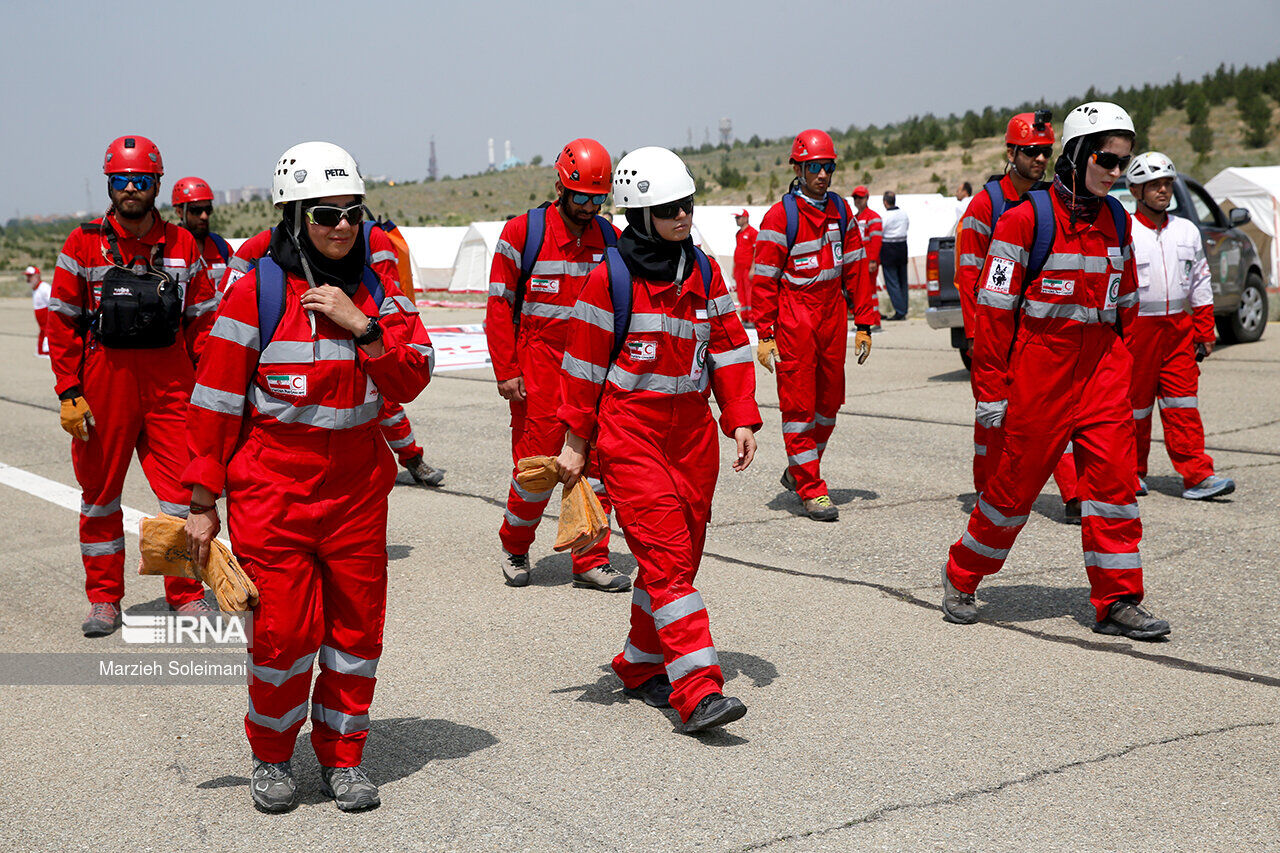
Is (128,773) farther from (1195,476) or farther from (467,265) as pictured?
(467,265)

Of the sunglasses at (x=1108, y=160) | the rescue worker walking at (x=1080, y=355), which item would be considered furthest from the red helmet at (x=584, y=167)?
the sunglasses at (x=1108, y=160)

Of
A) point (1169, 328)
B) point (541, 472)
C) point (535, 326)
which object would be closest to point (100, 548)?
point (535, 326)

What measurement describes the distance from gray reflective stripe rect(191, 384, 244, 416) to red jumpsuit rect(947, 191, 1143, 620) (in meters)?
3.50

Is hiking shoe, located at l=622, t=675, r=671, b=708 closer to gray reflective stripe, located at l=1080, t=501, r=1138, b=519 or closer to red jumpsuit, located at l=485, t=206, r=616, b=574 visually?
red jumpsuit, located at l=485, t=206, r=616, b=574

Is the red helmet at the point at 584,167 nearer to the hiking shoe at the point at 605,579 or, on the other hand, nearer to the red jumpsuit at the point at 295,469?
the hiking shoe at the point at 605,579

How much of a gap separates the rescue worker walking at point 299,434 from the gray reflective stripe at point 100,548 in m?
2.77

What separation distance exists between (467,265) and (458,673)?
89.7 feet

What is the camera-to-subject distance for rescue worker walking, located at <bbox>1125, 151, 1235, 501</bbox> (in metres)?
8.62

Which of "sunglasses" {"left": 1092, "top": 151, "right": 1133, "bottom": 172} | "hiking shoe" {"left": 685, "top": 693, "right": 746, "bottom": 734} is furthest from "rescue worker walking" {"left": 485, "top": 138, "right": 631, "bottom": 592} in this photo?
"sunglasses" {"left": 1092, "top": 151, "right": 1133, "bottom": 172}

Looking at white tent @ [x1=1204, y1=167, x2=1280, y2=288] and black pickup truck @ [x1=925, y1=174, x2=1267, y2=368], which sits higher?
white tent @ [x1=1204, y1=167, x2=1280, y2=288]

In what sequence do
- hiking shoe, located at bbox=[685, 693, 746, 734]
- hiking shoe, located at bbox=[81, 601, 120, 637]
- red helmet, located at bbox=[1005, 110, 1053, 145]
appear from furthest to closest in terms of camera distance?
red helmet, located at bbox=[1005, 110, 1053, 145]
hiking shoe, located at bbox=[81, 601, 120, 637]
hiking shoe, located at bbox=[685, 693, 746, 734]

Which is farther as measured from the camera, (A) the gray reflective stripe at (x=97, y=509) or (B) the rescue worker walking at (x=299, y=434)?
(A) the gray reflective stripe at (x=97, y=509)

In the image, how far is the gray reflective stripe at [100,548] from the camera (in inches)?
261

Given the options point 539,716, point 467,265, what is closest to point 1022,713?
point 539,716
